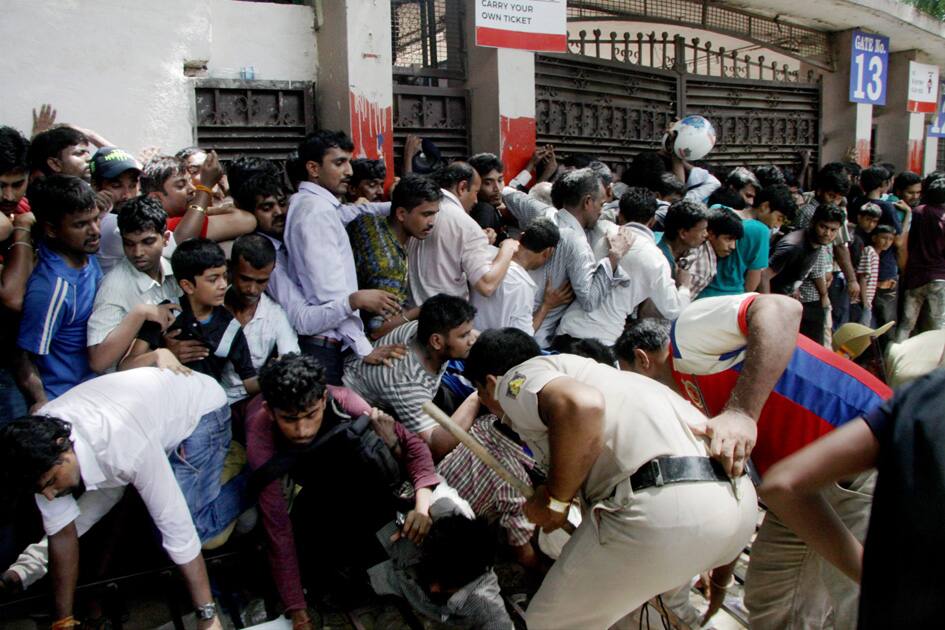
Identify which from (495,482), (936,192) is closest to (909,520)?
(495,482)

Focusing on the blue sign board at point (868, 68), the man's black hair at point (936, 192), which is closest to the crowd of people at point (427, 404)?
the man's black hair at point (936, 192)

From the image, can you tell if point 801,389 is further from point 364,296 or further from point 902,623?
point 364,296

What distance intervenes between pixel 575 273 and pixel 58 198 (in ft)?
8.14

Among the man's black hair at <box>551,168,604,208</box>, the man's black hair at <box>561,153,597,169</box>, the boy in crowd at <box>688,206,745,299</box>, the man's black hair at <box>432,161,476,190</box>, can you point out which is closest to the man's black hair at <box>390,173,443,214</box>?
the man's black hair at <box>432,161,476,190</box>

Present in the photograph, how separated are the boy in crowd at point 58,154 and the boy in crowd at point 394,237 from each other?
A: 128cm

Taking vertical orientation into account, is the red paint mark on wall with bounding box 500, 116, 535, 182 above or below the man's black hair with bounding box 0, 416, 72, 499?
above

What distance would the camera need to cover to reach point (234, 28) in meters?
4.95

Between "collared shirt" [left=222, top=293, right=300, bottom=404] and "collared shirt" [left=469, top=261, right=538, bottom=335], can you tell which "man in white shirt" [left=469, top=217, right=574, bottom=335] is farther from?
"collared shirt" [left=222, top=293, right=300, bottom=404]

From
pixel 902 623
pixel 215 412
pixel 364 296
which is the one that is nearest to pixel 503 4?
pixel 364 296

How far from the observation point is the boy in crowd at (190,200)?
338 cm

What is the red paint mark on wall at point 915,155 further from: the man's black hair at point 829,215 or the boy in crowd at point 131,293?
the boy in crowd at point 131,293

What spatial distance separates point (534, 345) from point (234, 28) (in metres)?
3.58

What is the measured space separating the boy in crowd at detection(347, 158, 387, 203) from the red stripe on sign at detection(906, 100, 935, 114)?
8896mm

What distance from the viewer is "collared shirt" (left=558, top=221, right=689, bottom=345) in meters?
4.05
